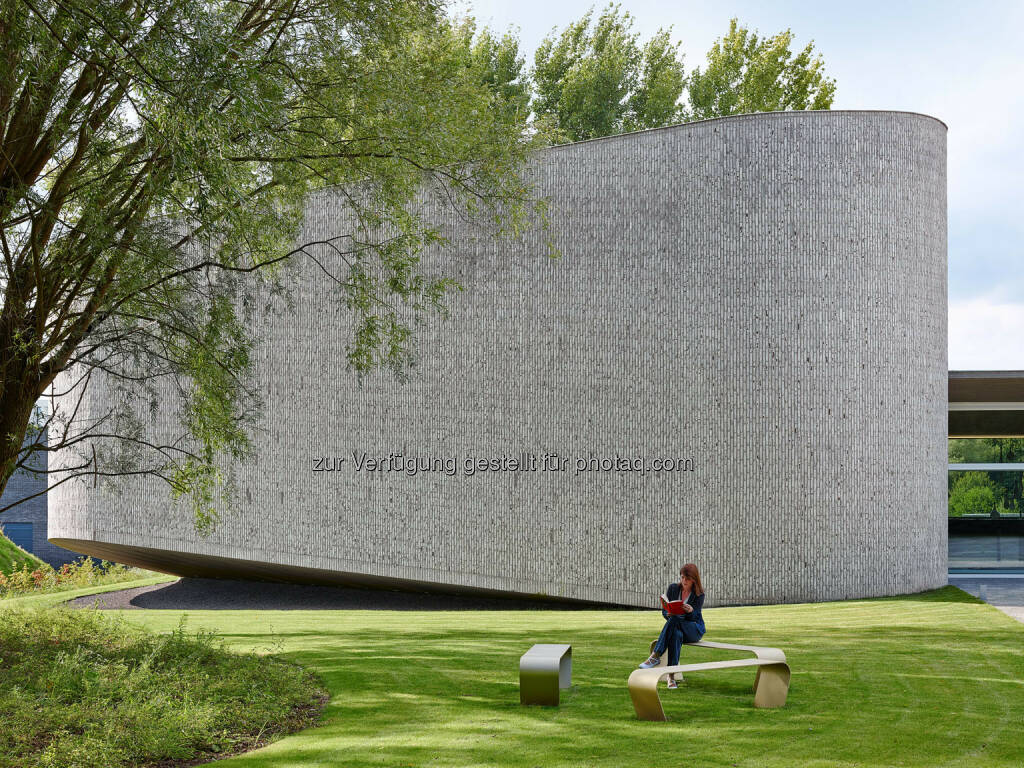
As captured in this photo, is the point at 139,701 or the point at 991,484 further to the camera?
the point at 991,484

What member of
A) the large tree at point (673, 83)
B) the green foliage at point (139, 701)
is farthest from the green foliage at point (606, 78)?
the green foliage at point (139, 701)

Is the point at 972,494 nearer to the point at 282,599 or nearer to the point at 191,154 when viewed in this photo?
the point at 282,599

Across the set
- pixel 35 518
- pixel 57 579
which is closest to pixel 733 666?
pixel 57 579

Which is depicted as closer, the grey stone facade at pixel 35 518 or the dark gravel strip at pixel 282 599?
the dark gravel strip at pixel 282 599

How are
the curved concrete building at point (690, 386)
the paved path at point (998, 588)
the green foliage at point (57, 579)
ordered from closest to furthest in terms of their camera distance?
the paved path at point (998, 588) → the curved concrete building at point (690, 386) → the green foliage at point (57, 579)

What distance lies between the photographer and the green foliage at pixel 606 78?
1244 inches

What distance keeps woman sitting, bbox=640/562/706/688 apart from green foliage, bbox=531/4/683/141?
2601 centimetres

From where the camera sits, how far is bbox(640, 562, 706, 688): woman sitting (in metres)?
7.27

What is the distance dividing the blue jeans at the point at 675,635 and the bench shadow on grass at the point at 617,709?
0.32m

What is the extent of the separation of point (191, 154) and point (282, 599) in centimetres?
1411

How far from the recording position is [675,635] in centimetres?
729

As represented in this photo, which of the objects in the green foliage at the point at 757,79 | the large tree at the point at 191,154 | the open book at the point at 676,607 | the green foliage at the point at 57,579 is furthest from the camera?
the green foliage at the point at 757,79

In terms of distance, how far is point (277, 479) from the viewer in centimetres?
1728

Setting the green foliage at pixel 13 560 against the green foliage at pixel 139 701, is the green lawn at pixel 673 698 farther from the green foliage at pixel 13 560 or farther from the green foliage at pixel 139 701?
the green foliage at pixel 13 560
